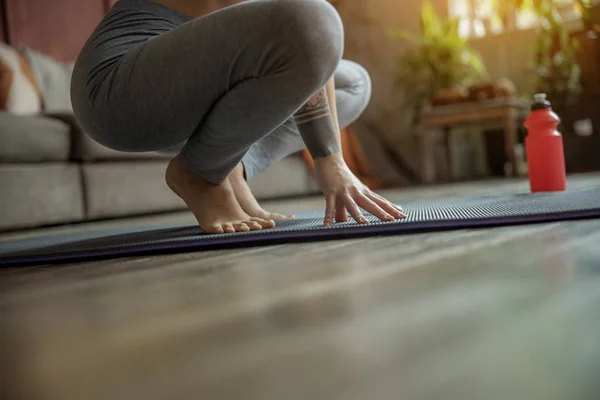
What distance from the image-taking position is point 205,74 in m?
0.90

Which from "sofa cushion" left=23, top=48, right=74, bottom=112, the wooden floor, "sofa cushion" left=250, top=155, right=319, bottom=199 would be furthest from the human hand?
"sofa cushion" left=23, top=48, right=74, bottom=112

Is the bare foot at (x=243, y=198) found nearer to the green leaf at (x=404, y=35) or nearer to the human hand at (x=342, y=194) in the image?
the human hand at (x=342, y=194)

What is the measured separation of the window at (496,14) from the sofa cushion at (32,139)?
2818mm

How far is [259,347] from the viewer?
13.6 inches

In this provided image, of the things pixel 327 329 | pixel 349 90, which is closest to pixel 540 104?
pixel 349 90

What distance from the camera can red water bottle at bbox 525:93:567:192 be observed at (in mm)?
1493

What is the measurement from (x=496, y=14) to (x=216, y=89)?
3809 millimetres

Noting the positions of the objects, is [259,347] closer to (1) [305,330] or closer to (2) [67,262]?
(1) [305,330]

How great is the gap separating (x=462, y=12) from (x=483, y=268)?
440 centimetres

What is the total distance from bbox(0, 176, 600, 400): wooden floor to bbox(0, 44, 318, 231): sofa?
1448 mm

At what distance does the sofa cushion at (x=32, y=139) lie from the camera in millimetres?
1978

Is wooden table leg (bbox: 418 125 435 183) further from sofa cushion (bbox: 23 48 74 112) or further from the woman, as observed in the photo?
the woman

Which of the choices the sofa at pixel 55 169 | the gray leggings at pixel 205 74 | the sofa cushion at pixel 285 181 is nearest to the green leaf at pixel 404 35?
the sofa cushion at pixel 285 181

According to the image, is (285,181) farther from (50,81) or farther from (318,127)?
Result: (318,127)
